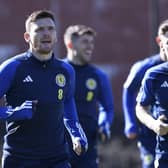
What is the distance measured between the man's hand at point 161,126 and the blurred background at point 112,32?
6.09m

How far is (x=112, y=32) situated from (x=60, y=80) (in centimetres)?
626

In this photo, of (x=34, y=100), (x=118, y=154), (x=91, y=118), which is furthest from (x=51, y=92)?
(x=118, y=154)

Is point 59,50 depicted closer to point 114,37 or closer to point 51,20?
point 114,37

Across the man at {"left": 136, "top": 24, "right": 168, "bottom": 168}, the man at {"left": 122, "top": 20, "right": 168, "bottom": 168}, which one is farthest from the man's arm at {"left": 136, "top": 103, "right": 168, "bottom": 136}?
the man at {"left": 122, "top": 20, "right": 168, "bottom": 168}

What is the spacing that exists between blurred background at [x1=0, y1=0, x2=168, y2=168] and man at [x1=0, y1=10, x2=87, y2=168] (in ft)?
19.1

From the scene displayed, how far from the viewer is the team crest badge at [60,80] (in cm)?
752

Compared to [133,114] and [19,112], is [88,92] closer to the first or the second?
[133,114]

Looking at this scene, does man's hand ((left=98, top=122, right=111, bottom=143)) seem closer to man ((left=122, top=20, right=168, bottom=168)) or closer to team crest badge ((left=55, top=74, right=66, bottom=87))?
man ((left=122, top=20, right=168, bottom=168))

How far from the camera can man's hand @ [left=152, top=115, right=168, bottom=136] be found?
7090mm

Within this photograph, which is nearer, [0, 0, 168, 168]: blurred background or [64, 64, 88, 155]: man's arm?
[64, 64, 88, 155]: man's arm

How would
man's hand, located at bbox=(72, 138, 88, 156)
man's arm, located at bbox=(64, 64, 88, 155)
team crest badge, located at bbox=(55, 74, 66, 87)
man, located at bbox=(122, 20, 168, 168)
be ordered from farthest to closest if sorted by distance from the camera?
man, located at bbox=(122, 20, 168, 168) → man's arm, located at bbox=(64, 64, 88, 155) → team crest badge, located at bbox=(55, 74, 66, 87) → man's hand, located at bbox=(72, 138, 88, 156)

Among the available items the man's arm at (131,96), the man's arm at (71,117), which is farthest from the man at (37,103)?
the man's arm at (131,96)

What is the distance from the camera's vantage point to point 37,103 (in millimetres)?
7270

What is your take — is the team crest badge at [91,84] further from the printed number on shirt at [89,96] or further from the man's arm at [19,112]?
the man's arm at [19,112]
